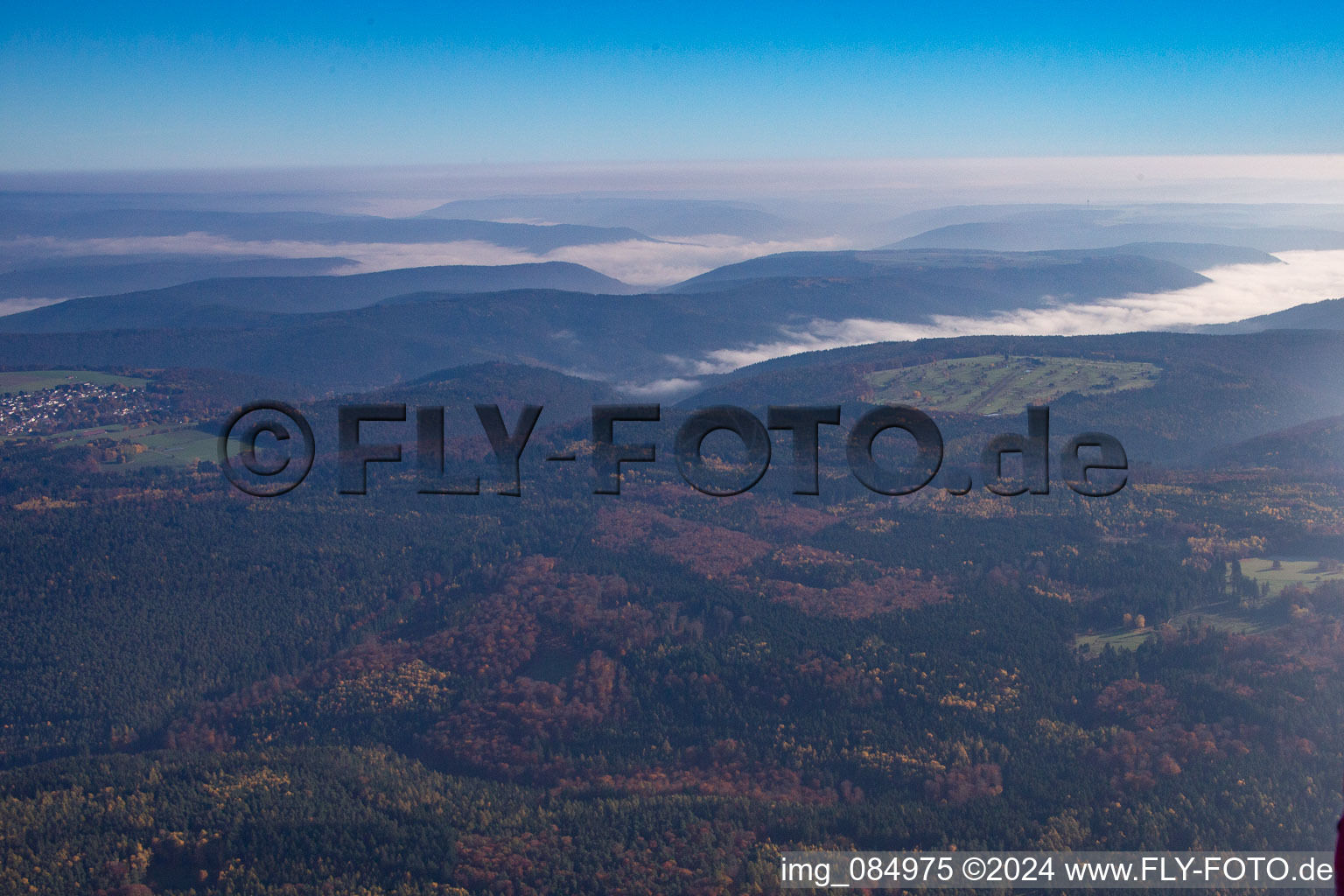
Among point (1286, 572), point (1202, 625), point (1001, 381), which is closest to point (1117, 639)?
point (1202, 625)

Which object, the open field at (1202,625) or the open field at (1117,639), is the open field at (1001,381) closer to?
the open field at (1202,625)

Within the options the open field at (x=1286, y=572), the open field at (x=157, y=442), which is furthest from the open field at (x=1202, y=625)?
the open field at (x=157, y=442)

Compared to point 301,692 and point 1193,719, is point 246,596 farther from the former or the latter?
point 1193,719

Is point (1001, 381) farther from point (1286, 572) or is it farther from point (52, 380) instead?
point (52, 380)

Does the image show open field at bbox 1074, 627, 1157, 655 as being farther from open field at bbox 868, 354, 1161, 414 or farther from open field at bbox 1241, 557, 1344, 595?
open field at bbox 868, 354, 1161, 414

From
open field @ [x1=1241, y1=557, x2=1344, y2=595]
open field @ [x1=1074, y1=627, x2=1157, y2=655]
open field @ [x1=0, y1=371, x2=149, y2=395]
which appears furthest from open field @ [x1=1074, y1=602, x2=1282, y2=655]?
open field @ [x1=0, y1=371, x2=149, y2=395]

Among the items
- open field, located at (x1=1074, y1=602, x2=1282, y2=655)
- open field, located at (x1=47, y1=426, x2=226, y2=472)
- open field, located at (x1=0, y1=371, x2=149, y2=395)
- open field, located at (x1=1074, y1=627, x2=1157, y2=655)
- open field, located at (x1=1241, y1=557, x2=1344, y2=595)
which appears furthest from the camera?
open field, located at (x1=0, y1=371, x2=149, y2=395)

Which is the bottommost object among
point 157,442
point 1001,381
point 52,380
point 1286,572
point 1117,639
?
point 1117,639
